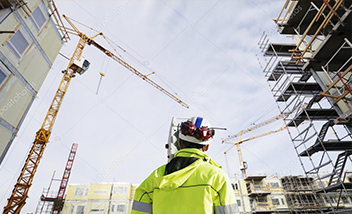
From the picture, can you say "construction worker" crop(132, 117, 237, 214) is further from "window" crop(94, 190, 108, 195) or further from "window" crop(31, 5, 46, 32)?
"window" crop(94, 190, 108, 195)

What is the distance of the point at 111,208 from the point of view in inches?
1259

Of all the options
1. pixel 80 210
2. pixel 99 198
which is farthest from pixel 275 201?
pixel 80 210

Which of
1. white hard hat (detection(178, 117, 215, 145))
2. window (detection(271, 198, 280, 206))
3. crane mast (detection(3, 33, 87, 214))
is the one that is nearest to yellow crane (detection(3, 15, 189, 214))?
crane mast (detection(3, 33, 87, 214))

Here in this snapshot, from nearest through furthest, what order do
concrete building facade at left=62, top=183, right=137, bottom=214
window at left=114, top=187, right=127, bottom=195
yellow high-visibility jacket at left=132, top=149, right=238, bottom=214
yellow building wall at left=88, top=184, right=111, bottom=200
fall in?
yellow high-visibility jacket at left=132, top=149, right=238, bottom=214 → concrete building facade at left=62, top=183, right=137, bottom=214 → yellow building wall at left=88, top=184, right=111, bottom=200 → window at left=114, top=187, right=127, bottom=195

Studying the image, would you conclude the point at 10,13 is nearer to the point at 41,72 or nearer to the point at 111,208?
the point at 41,72

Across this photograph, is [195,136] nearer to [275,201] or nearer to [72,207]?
[72,207]

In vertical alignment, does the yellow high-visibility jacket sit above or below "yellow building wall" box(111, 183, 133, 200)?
below

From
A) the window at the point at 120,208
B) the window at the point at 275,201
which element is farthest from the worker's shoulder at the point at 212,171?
the window at the point at 275,201

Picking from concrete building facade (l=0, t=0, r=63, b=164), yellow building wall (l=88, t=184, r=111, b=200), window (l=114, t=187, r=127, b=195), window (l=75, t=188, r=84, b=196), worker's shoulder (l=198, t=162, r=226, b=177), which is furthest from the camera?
window (l=114, t=187, r=127, b=195)

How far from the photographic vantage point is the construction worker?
1.69m

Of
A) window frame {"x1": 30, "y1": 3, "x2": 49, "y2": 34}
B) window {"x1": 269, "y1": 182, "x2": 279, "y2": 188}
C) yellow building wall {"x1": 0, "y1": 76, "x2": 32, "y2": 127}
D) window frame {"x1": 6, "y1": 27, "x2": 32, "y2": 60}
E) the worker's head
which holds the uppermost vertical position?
window frame {"x1": 30, "y1": 3, "x2": 49, "y2": 34}

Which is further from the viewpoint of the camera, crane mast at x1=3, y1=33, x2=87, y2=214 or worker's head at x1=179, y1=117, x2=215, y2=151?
crane mast at x1=3, y1=33, x2=87, y2=214

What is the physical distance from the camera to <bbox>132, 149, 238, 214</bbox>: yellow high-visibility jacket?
1.69 m

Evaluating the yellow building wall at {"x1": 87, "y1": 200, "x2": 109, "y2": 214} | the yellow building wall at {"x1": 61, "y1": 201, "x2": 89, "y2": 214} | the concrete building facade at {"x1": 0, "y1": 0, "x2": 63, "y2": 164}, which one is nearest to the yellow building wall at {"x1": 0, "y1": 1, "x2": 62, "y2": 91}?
the concrete building facade at {"x1": 0, "y1": 0, "x2": 63, "y2": 164}
